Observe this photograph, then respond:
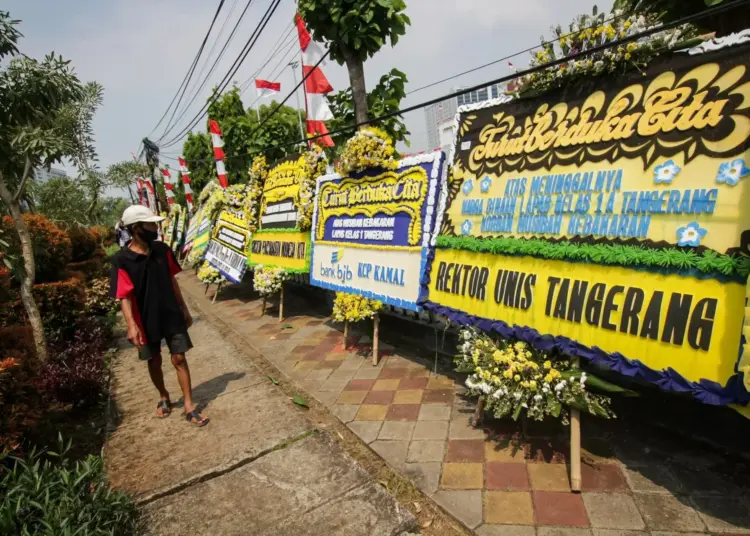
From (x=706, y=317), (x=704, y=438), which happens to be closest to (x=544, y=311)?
(x=706, y=317)

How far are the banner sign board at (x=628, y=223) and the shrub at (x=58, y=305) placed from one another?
5.63m

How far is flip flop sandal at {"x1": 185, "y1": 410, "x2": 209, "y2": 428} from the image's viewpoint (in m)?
3.69

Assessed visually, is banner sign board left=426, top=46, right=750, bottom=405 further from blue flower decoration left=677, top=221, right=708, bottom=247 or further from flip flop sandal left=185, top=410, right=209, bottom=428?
flip flop sandal left=185, top=410, right=209, bottom=428

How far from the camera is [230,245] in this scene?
28.8 feet

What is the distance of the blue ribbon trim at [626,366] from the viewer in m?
1.96

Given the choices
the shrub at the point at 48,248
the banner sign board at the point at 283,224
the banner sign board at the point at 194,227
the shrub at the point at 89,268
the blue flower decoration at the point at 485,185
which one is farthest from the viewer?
the banner sign board at the point at 194,227

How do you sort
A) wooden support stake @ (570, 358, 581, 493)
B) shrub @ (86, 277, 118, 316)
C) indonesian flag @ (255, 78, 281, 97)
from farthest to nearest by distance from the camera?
1. indonesian flag @ (255, 78, 281, 97)
2. shrub @ (86, 277, 118, 316)
3. wooden support stake @ (570, 358, 581, 493)

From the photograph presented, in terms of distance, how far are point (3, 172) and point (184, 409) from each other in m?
3.63

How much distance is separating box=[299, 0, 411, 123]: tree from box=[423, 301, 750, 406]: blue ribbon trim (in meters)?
4.38

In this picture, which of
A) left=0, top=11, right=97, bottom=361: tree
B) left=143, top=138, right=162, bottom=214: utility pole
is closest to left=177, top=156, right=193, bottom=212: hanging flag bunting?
left=143, top=138, right=162, bottom=214: utility pole

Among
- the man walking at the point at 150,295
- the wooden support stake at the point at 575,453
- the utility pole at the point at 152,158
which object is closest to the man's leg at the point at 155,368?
the man walking at the point at 150,295

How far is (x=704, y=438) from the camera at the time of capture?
8.87ft

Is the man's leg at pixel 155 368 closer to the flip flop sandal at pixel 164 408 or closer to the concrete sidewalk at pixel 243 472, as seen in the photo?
the flip flop sandal at pixel 164 408

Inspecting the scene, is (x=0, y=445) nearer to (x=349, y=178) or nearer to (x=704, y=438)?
(x=349, y=178)
